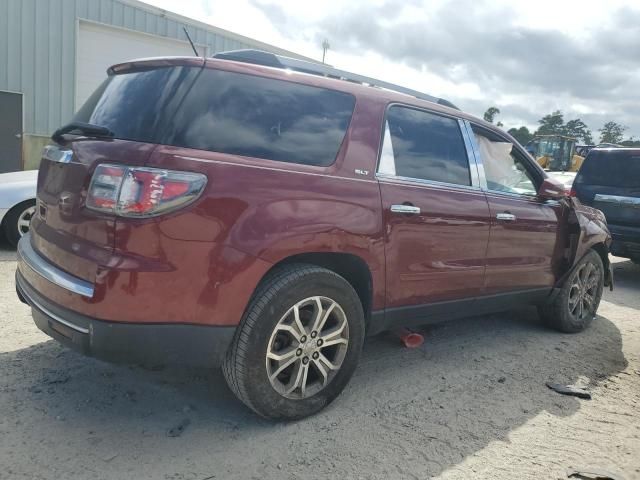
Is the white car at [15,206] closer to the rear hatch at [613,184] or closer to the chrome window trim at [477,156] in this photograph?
the chrome window trim at [477,156]

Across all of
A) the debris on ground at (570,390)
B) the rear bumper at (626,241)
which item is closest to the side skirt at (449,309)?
the debris on ground at (570,390)

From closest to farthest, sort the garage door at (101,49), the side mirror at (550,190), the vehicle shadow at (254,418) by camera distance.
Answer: the vehicle shadow at (254,418)
the side mirror at (550,190)
the garage door at (101,49)

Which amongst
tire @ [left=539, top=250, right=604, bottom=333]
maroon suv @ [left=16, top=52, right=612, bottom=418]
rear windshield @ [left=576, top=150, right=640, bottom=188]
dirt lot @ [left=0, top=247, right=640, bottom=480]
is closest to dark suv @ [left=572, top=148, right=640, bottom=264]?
rear windshield @ [left=576, top=150, right=640, bottom=188]

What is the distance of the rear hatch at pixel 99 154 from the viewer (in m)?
2.49

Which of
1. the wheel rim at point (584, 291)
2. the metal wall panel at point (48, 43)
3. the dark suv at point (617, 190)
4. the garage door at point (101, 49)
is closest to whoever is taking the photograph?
the wheel rim at point (584, 291)

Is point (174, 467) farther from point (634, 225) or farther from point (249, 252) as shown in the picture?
point (634, 225)

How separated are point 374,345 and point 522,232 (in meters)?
1.47

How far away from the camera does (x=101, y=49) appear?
488 inches

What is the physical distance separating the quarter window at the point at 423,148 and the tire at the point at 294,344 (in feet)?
2.79

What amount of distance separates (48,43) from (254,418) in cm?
1148

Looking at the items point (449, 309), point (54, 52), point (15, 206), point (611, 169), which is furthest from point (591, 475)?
point (54, 52)

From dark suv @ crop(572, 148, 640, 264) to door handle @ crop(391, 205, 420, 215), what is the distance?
5.35 meters

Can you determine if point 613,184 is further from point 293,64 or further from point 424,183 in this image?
point 293,64

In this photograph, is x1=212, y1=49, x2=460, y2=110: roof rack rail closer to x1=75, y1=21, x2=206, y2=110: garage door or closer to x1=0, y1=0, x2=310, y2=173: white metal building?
x1=75, y1=21, x2=206, y2=110: garage door
